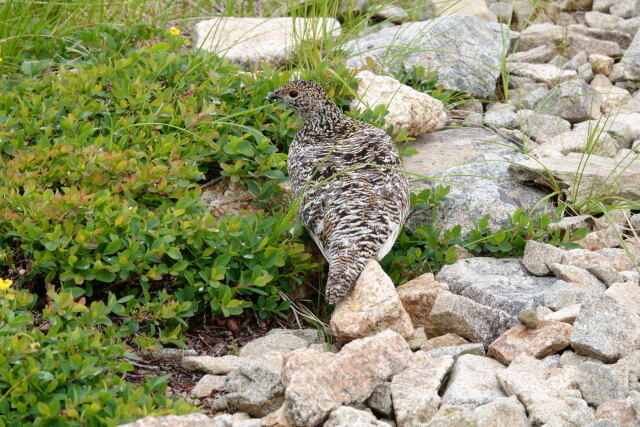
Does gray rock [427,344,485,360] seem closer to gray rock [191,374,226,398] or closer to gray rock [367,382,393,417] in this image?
gray rock [367,382,393,417]

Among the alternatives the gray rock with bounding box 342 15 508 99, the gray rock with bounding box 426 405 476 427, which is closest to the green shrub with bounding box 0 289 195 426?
the gray rock with bounding box 426 405 476 427

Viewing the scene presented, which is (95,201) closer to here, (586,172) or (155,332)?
(155,332)

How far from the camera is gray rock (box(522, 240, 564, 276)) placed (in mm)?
5043

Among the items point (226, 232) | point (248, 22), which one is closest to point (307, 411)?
point (226, 232)

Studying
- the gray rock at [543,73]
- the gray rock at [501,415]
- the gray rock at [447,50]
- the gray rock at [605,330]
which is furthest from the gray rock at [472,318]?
the gray rock at [543,73]

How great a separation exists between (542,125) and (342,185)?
2.52m

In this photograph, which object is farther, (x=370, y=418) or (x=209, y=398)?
(x=209, y=398)

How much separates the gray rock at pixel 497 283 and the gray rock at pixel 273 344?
0.94m

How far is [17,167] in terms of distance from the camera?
491cm

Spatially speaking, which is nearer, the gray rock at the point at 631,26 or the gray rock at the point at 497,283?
the gray rock at the point at 497,283

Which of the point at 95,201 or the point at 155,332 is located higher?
the point at 95,201

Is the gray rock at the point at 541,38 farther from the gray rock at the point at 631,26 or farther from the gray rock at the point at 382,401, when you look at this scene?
the gray rock at the point at 382,401

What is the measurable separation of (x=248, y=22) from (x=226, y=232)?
3.41 metres

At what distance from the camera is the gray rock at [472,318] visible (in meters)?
4.36
